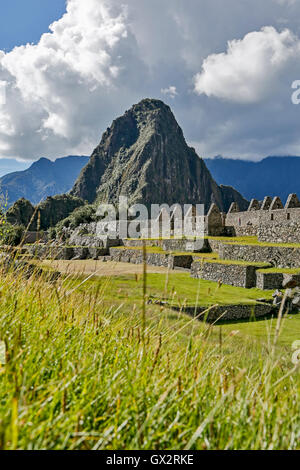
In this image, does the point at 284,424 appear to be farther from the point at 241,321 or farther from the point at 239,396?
the point at 241,321

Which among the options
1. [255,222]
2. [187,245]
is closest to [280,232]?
[255,222]

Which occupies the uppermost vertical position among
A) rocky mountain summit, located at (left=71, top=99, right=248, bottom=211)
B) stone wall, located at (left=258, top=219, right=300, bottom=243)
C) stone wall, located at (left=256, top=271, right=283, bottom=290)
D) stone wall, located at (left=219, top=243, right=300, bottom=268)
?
rocky mountain summit, located at (left=71, top=99, right=248, bottom=211)

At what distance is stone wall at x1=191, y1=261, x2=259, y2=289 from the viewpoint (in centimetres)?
1329

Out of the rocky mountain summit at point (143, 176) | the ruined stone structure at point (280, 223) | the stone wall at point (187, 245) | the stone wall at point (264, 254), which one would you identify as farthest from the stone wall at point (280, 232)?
the rocky mountain summit at point (143, 176)

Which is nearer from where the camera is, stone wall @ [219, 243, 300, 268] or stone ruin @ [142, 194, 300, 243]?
stone wall @ [219, 243, 300, 268]

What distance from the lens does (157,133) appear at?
192m

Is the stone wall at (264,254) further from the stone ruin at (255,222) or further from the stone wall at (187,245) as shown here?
the stone wall at (187,245)

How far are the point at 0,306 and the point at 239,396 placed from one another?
5.89 ft

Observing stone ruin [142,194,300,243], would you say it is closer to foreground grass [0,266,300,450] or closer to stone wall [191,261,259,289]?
stone wall [191,261,259,289]

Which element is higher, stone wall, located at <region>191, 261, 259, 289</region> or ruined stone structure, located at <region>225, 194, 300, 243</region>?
ruined stone structure, located at <region>225, 194, 300, 243</region>

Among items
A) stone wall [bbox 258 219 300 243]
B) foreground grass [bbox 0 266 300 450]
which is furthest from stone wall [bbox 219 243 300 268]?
foreground grass [bbox 0 266 300 450]

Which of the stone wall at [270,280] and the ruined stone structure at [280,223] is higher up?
the ruined stone structure at [280,223]

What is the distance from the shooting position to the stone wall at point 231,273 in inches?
523
